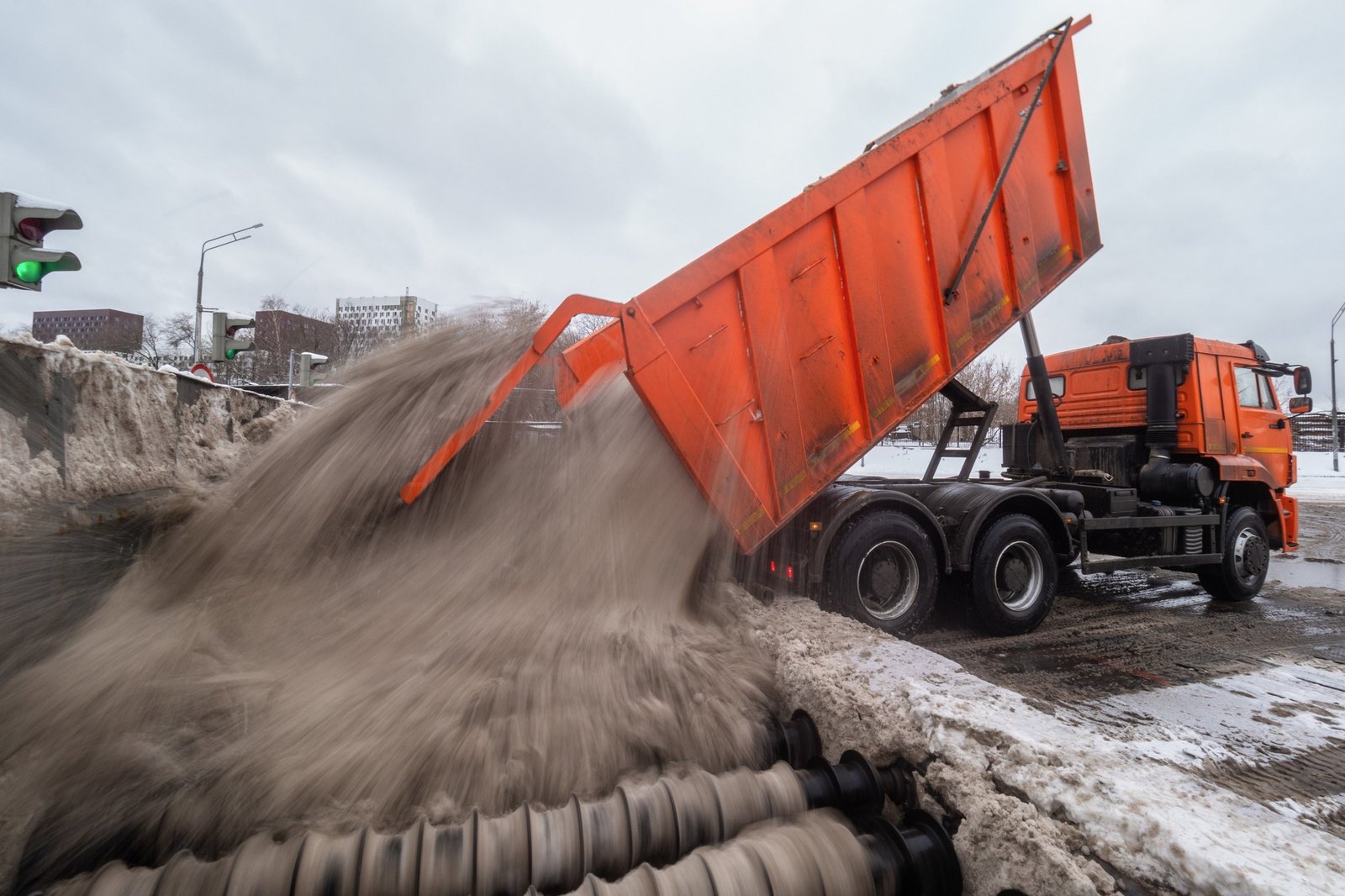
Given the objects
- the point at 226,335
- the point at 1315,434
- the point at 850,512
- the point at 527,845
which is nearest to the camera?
the point at 527,845

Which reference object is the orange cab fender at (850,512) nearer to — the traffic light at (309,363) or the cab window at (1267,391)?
the cab window at (1267,391)

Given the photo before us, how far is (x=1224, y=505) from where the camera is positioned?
23.6 feet

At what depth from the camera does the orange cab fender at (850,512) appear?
4590 mm

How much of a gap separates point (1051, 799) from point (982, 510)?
145 inches

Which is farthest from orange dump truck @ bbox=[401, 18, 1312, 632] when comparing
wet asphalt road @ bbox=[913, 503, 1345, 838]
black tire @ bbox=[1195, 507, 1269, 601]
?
black tire @ bbox=[1195, 507, 1269, 601]

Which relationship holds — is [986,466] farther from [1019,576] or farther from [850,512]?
[850,512]

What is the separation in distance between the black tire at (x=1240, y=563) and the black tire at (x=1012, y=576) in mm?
2984

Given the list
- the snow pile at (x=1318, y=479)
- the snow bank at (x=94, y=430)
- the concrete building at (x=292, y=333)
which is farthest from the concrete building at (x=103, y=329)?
the snow pile at (x=1318, y=479)

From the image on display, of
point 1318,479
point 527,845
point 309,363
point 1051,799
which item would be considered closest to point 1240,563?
point 1051,799

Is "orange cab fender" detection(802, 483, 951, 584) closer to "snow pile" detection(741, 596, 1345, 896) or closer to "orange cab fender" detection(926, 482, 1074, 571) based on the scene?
"orange cab fender" detection(926, 482, 1074, 571)

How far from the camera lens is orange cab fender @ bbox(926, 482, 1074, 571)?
17.2 ft

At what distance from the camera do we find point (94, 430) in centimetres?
305

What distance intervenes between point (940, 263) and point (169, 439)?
189 inches

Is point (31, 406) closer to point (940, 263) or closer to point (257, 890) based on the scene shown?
point (257, 890)
